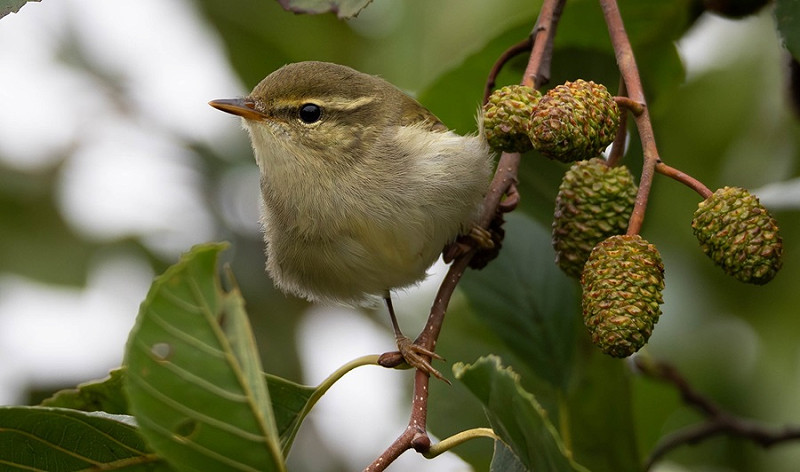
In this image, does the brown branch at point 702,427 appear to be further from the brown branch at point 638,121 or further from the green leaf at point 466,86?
the brown branch at point 638,121

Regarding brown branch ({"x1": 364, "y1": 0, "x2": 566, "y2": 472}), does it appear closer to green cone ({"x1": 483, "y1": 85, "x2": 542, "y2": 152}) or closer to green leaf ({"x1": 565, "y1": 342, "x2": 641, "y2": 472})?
green cone ({"x1": 483, "y1": 85, "x2": 542, "y2": 152})

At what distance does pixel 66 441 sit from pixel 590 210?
1163mm

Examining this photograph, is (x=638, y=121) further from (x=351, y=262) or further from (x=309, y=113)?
(x=309, y=113)

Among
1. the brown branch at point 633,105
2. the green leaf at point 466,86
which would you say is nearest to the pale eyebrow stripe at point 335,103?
the green leaf at point 466,86

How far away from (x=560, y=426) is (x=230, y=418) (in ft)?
4.23

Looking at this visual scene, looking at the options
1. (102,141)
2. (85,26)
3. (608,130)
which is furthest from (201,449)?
(85,26)

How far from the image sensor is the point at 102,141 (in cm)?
407

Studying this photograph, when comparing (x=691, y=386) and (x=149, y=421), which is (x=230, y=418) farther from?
(x=691, y=386)

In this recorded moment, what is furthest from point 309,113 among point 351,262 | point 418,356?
point 418,356

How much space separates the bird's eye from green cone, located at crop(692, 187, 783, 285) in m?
1.53

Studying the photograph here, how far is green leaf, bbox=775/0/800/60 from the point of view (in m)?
1.92

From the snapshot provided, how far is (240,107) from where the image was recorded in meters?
2.88

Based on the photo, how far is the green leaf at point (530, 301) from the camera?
2.58 meters

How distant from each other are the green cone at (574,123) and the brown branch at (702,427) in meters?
1.11
